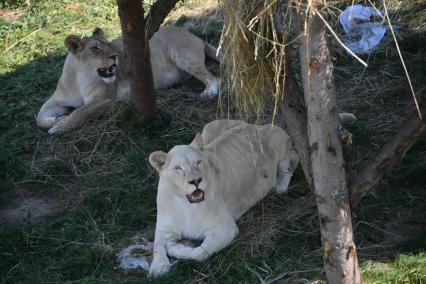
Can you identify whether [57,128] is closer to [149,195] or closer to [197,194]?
[149,195]

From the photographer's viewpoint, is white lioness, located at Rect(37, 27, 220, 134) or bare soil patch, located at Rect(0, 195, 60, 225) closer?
bare soil patch, located at Rect(0, 195, 60, 225)

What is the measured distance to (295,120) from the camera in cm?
465

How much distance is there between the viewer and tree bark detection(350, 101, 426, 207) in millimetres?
4609

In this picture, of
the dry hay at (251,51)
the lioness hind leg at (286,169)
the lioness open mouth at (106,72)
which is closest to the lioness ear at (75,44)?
the lioness open mouth at (106,72)

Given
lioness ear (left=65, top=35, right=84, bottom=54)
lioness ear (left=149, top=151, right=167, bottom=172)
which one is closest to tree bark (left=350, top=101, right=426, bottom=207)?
lioness ear (left=149, top=151, right=167, bottom=172)

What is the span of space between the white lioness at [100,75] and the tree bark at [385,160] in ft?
12.2

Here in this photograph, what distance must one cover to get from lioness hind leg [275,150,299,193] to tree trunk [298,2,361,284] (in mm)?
1780

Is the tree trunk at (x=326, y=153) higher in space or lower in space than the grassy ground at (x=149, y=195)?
higher

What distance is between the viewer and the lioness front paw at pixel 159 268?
527 centimetres

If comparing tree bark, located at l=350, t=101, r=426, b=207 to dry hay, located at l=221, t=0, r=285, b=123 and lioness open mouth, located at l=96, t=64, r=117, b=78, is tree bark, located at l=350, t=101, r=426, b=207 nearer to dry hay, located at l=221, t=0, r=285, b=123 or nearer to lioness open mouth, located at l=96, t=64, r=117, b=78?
dry hay, located at l=221, t=0, r=285, b=123

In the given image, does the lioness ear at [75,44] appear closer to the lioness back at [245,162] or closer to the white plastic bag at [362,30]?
the lioness back at [245,162]

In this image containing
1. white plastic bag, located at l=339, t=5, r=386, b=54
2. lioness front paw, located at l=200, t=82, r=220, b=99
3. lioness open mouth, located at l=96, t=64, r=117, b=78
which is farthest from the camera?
white plastic bag, located at l=339, t=5, r=386, b=54

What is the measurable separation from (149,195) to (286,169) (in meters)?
1.16

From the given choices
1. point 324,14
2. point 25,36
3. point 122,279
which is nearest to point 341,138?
point 324,14
